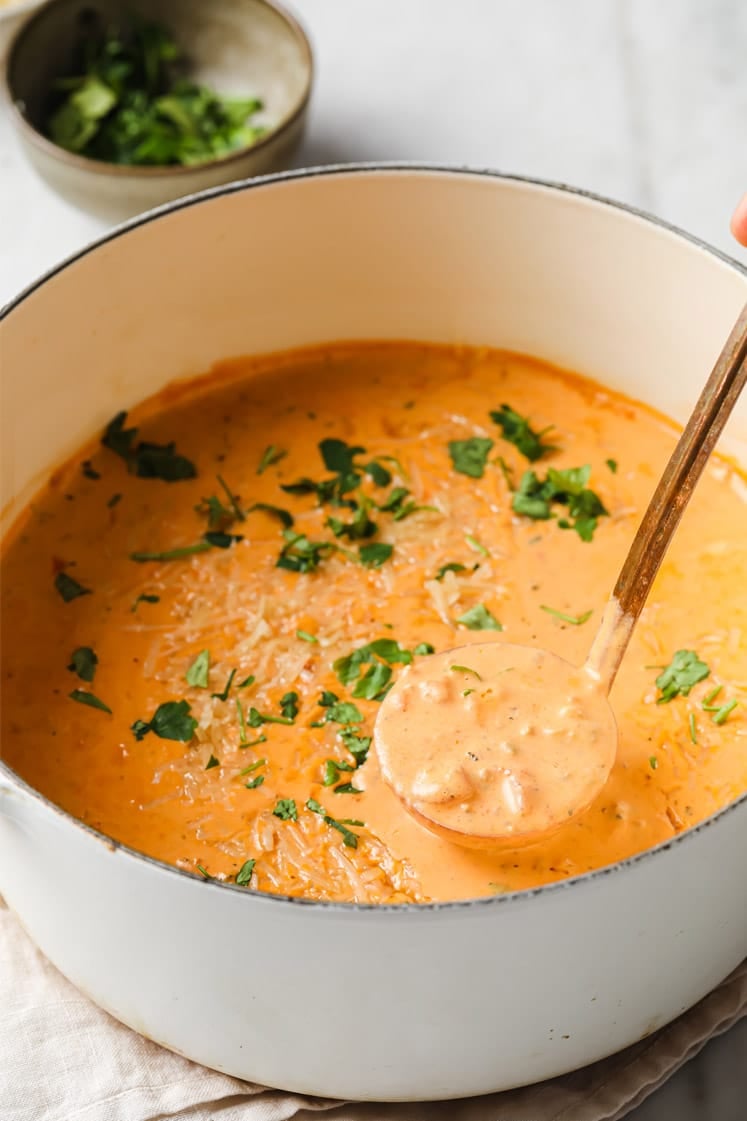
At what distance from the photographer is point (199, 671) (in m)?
1.55

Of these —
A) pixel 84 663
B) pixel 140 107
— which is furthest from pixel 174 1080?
pixel 140 107

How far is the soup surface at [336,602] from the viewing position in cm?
141

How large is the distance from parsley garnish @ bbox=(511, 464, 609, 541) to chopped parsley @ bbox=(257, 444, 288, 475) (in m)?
0.31

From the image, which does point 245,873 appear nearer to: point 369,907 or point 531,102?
point 369,907

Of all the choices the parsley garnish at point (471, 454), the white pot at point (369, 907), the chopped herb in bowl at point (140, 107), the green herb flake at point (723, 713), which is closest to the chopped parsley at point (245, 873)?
the white pot at point (369, 907)

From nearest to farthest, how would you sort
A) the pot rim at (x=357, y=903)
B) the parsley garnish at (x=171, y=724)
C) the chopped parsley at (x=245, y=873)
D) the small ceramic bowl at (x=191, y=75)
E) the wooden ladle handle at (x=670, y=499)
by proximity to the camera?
the pot rim at (x=357, y=903) < the wooden ladle handle at (x=670, y=499) < the chopped parsley at (x=245, y=873) < the parsley garnish at (x=171, y=724) < the small ceramic bowl at (x=191, y=75)

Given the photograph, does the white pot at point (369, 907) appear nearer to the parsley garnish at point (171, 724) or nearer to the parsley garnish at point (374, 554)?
the parsley garnish at point (171, 724)

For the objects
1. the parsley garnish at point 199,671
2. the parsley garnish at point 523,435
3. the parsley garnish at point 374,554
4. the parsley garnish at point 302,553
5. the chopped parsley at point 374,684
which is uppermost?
the parsley garnish at point 523,435

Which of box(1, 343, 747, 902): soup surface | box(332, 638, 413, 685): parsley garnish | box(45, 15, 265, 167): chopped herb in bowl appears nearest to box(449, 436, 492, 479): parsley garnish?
box(1, 343, 747, 902): soup surface

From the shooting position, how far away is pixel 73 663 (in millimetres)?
1580

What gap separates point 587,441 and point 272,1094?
35.9 inches

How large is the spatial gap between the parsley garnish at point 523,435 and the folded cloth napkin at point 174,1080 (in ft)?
2.29

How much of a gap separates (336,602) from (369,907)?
677mm

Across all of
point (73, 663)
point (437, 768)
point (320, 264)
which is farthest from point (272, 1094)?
point (320, 264)
